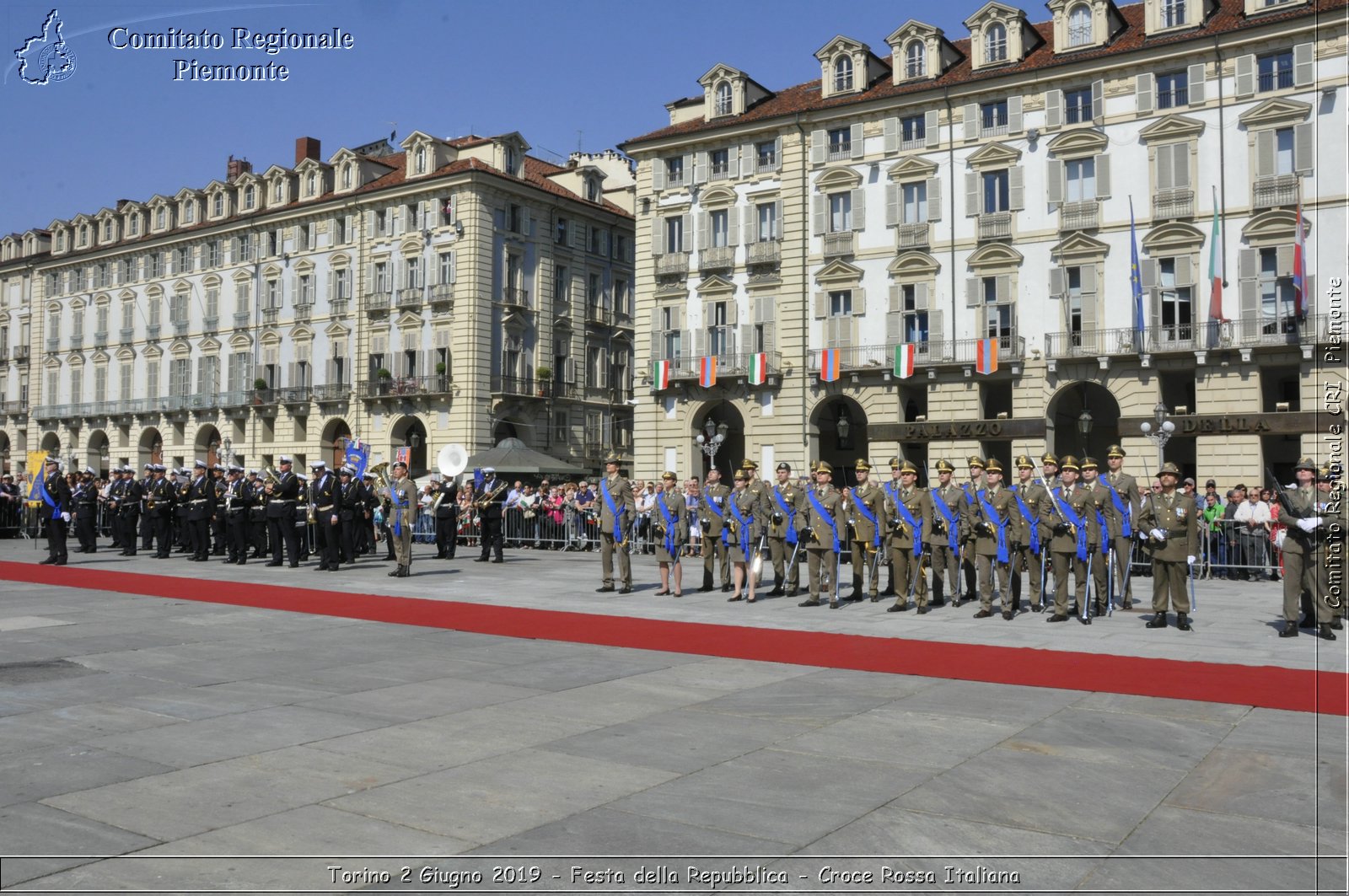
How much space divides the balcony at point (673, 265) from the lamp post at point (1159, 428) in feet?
60.3

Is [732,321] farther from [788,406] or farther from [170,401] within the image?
[170,401]

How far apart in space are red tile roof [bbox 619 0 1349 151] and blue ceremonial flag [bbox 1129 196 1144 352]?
5171 mm

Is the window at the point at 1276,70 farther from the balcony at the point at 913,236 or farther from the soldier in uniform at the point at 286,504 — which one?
the soldier in uniform at the point at 286,504

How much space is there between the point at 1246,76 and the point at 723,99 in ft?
62.8

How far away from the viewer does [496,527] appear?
24.6 meters

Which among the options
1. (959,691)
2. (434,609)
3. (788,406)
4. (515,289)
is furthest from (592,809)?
(515,289)

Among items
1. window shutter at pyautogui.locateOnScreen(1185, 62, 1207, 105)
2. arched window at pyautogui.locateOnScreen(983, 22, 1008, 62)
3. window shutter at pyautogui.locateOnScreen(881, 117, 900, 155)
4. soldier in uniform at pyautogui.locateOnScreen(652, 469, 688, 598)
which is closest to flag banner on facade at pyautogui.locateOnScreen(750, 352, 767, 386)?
window shutter at pyautogui.locateOnScreen(881, 117, 900, 155)

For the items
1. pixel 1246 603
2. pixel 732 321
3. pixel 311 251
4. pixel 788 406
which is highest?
pixel 311 251

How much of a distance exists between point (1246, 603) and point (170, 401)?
58.1 m

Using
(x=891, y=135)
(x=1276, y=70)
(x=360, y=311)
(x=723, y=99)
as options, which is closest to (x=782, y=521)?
(x=1276, y=70)

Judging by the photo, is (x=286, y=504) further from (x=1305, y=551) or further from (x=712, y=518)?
(x=1305, y=551)

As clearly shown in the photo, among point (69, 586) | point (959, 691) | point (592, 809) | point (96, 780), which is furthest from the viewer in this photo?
point (69, 586)

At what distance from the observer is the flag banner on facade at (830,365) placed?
4159cm

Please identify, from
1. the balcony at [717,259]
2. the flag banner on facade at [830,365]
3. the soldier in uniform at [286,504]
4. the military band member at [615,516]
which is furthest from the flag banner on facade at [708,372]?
the military band member at [615,516]
